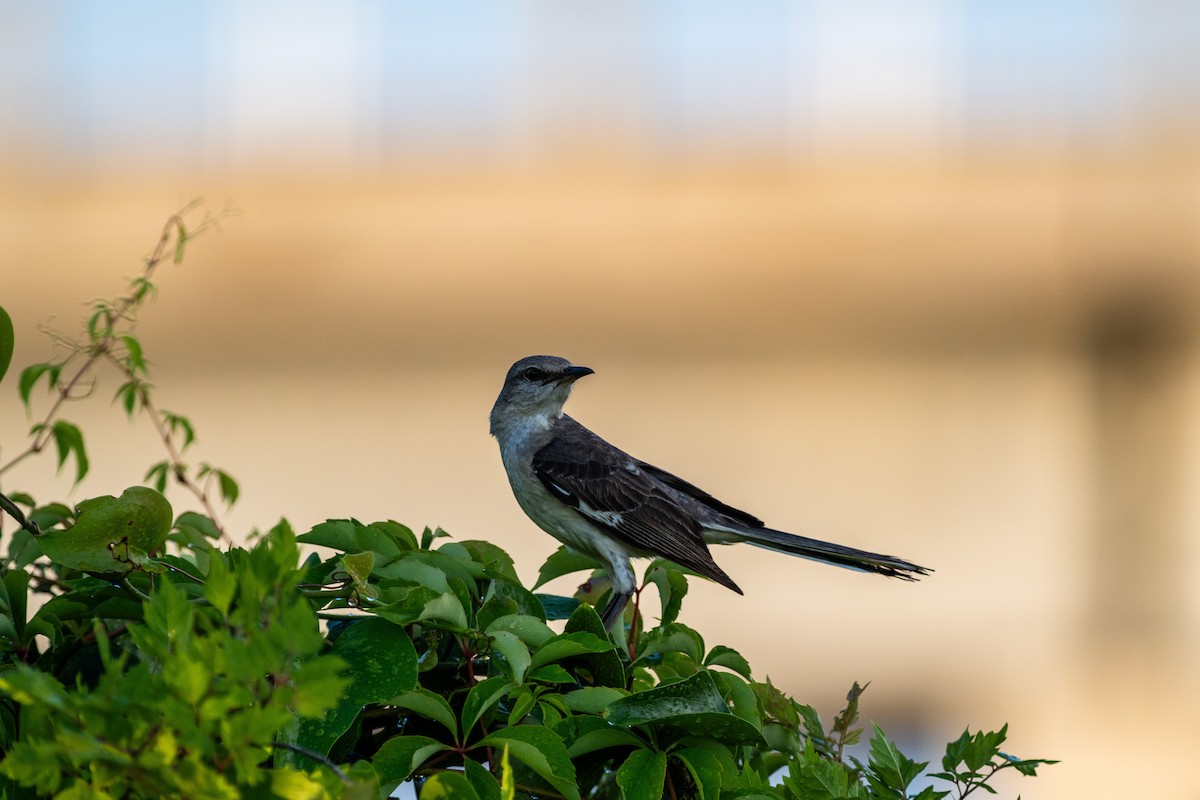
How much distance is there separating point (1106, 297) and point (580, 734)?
10.9 m

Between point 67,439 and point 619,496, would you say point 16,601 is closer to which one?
point 67,439

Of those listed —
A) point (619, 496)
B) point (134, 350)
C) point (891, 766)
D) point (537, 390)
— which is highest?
point (134, 350)

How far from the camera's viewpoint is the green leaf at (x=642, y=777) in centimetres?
187

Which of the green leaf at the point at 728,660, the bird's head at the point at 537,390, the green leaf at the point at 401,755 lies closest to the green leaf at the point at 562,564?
the green leaf at the point at 728,660

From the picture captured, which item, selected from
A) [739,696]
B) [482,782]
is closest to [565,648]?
[482,782]

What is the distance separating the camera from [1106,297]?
11758 millimetres

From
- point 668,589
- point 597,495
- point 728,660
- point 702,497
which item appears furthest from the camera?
point 597,495

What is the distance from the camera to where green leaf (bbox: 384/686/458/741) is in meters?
1.84

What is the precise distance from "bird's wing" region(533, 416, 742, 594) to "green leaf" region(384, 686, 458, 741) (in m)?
2.60

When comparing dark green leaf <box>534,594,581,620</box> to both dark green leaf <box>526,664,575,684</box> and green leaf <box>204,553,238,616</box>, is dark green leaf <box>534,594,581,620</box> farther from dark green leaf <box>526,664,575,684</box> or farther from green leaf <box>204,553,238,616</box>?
green leaf <box>204,553,238,616</box>

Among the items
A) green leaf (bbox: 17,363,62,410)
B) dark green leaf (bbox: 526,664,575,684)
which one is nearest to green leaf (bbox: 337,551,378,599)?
dark green leaf (bbox: 526,664,575,684)

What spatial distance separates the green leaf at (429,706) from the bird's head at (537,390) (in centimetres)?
341

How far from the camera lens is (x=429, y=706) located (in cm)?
185

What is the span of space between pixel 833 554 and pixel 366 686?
2.79 metres
